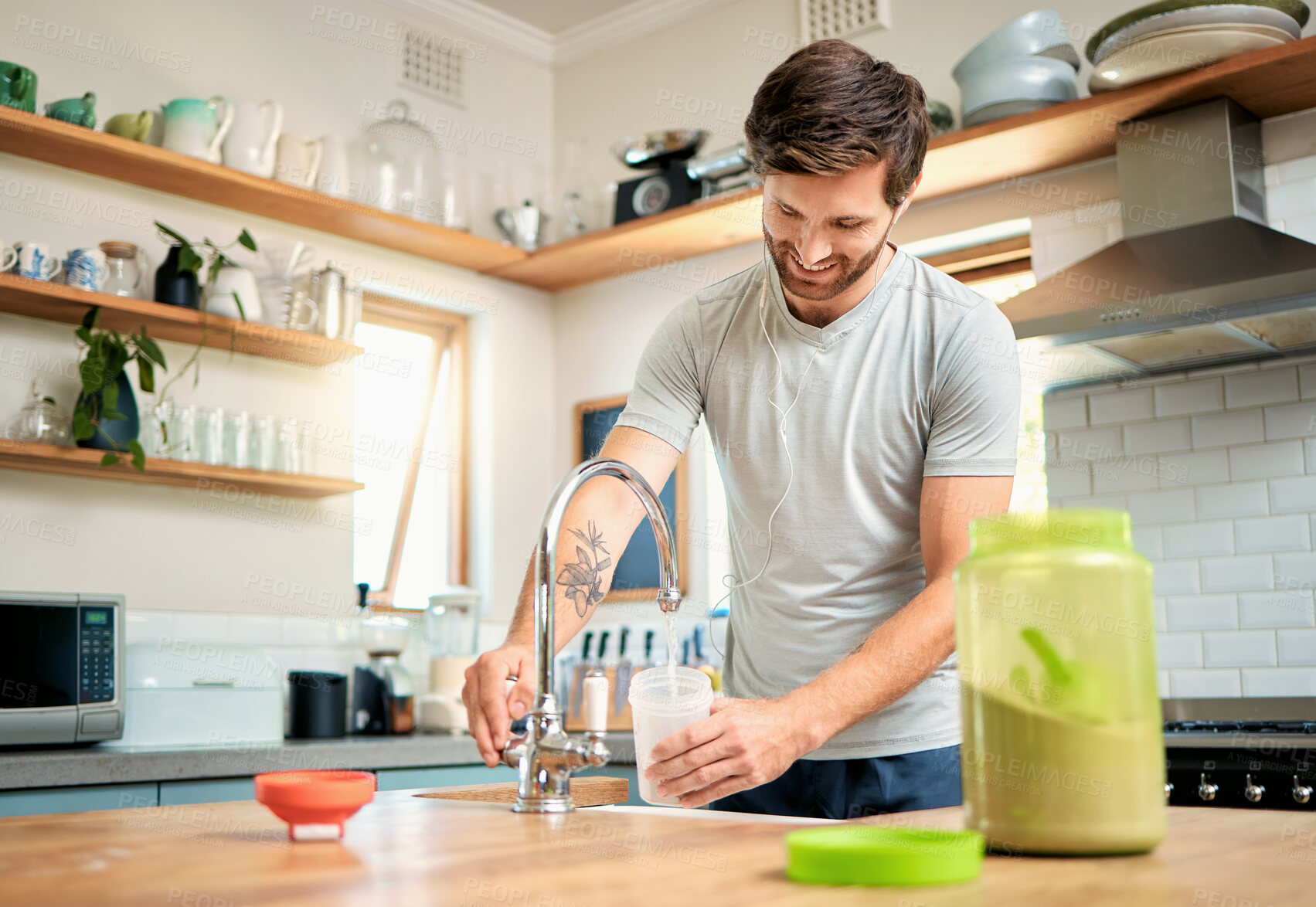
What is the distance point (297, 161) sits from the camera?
11.8 ft

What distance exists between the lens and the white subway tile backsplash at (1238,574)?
292cm

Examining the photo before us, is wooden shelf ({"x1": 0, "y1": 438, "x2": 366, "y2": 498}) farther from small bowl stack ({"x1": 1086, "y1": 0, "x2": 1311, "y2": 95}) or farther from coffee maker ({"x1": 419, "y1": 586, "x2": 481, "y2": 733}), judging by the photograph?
small bowl stack ({"x1": 1086, "y1": 0, "x2": 1311, "y2": 95})

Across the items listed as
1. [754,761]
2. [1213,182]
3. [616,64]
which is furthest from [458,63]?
[754,761]

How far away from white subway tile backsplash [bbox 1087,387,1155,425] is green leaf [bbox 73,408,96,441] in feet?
8.20

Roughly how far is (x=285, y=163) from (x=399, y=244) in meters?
0.48

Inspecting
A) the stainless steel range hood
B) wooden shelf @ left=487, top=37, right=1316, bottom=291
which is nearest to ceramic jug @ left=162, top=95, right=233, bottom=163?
wooden shelf @ left=487, top=37, right=1316, bottom=291

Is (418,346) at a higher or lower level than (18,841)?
higher

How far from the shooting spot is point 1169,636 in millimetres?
3057

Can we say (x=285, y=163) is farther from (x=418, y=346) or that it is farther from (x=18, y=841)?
(x=18, y=841)

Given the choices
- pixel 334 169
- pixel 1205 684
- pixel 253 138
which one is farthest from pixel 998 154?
pixel 253 138

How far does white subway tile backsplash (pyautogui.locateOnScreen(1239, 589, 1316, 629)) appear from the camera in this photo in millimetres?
2855

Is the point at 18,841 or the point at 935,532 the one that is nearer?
the point at 18,841

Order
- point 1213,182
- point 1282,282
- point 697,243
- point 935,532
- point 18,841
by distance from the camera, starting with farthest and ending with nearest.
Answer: point 697,243
point 1213,182
point 1282,282
point 935,532
point 18,841

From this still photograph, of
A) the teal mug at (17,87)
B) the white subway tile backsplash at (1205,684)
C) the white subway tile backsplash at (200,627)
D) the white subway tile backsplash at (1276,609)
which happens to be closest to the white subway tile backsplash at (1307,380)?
the white subway tile backsplash at (1276,609)
